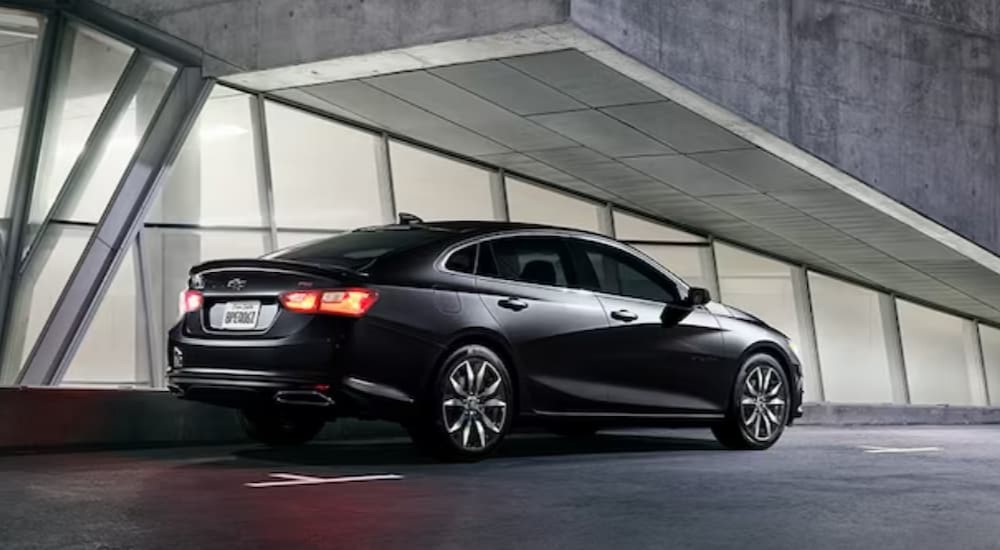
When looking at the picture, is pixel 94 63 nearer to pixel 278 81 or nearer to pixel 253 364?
pixel 278 81

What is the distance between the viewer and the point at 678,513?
6945 millimetres

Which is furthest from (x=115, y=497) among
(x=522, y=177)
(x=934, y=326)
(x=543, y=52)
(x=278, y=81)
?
(x=934, y=326)

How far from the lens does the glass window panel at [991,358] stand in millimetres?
24562

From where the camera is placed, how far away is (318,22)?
15891 mm

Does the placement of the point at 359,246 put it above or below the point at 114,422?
above

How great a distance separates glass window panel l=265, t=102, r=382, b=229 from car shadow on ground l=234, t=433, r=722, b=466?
672cm

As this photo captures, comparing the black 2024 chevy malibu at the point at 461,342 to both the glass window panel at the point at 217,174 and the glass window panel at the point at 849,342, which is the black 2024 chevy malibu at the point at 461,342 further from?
the glass window panel at the point at 849,342

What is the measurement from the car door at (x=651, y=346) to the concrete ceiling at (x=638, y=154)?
159 inches

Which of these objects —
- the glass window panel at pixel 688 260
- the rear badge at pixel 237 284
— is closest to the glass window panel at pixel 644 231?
the glass window panel at pixel 688 260

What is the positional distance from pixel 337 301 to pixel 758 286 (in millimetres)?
14326

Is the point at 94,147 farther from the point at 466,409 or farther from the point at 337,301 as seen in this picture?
the point at 466,409

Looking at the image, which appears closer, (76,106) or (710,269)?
(76,106)

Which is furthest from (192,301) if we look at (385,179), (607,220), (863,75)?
(607,220)

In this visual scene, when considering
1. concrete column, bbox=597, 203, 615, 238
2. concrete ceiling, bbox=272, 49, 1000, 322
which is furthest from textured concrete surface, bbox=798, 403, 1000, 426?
concrete column, bbox=597, 203, 615, 238
